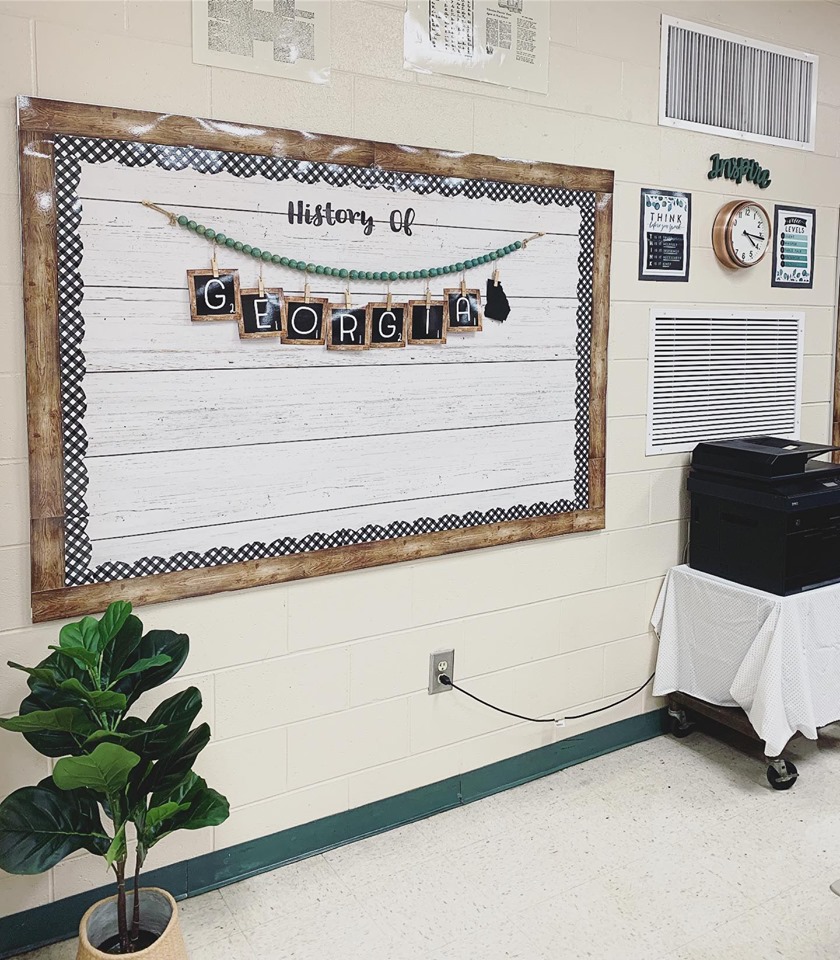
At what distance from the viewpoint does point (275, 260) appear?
2457 millimetres

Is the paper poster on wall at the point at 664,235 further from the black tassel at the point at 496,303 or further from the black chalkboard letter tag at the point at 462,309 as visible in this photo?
the black chalkboard letter tag at the point at 462,309

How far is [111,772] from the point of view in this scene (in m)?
1.88

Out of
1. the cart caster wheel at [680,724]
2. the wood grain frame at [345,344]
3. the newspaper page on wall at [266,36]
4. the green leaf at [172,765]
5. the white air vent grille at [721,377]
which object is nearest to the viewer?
the green leaf at [172,765]

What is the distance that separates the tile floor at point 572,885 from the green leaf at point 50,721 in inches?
30.8

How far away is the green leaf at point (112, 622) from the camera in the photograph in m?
2.04

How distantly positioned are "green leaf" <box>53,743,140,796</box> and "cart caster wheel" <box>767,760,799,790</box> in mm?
2172

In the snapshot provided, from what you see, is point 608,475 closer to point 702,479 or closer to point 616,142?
point 702,479

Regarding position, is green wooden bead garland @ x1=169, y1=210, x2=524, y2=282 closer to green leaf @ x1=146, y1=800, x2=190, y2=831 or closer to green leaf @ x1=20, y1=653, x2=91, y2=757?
green leaf @ x1=20, y1=653, x2=91, y2=757

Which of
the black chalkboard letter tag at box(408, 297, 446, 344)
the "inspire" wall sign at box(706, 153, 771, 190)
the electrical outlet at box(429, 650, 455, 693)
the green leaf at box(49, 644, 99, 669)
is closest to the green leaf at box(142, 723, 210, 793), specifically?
the green leaf at box(49, 644, 99, 669)

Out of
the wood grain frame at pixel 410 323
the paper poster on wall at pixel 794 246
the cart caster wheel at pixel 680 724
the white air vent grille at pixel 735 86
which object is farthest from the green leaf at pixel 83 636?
the paper poster on wall at pixel 794 246

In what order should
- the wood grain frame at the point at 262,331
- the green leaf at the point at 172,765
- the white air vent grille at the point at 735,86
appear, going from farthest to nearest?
the white air vent grille at the point at 735,86 → the wood grain frame at the point at 262,331 → the green leaf at the point at 172,765

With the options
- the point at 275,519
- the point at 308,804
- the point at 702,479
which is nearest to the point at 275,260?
the point at 275,519

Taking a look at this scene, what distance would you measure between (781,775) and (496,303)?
5.87 ft

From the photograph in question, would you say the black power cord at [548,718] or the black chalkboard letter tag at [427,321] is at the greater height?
the black chalkboard letter tag at [427,321]
